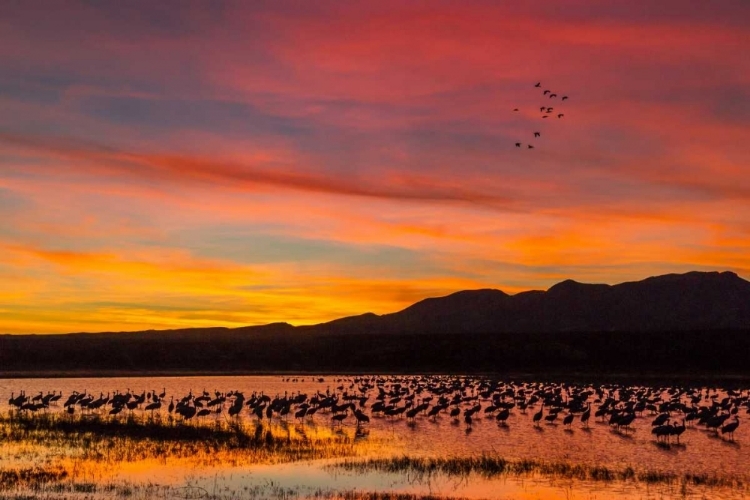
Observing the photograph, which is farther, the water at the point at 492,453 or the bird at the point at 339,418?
the bird at the point at 339,418

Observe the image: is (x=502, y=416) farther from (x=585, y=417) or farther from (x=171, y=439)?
(x=171, y=439)

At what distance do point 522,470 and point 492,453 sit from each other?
455 centimetres

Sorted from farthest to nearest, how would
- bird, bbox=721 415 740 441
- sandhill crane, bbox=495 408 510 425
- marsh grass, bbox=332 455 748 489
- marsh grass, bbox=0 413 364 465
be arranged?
sandhill crane, bbox=495 408 510 425, bird, bbox=721 415 740 441, marsh grass, bbox=0 413 364 465, marsh grass, bbox=332 455 748 489

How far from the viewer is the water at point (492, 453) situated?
25362 mm

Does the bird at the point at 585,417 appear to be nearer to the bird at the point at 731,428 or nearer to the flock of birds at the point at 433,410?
the flock of birds at the point at 433,410

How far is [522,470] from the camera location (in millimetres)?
28969

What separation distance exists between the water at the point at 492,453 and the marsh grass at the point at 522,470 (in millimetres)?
906

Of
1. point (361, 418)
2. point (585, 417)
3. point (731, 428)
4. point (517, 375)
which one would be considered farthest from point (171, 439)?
point (517, 375)

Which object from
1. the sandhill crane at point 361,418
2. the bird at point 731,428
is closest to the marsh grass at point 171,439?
the sandhill crane at point 361,418

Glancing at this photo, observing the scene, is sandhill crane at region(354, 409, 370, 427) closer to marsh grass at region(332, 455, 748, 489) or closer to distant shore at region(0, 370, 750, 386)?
marsh grass at region(332, 455, 748, 489)

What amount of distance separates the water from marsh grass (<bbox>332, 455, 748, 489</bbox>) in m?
0.91

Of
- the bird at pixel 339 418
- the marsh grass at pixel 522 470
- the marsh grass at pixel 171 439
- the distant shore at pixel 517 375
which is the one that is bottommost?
the marsh grass at pixel 522 470

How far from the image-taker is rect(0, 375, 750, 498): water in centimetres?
2536

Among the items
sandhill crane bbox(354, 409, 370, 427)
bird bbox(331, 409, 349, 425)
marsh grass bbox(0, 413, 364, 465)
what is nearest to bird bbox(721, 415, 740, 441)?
sandhill crane bbox(354, 409, 370, 427)
